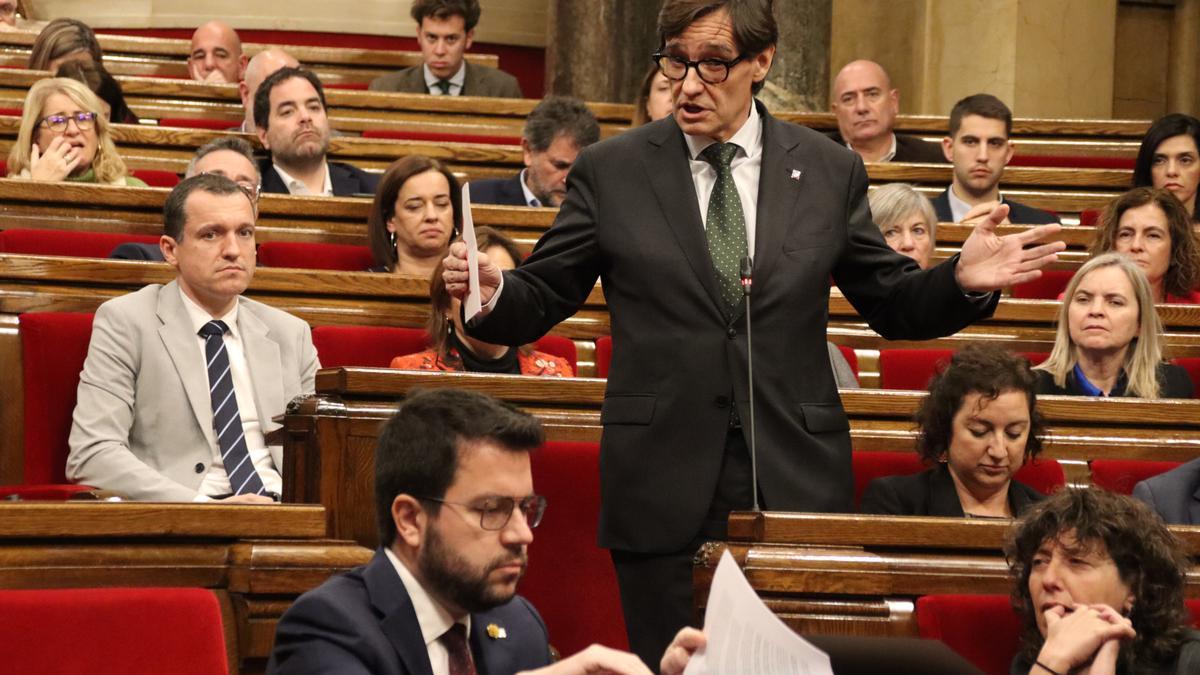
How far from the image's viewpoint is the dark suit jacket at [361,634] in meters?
1.35

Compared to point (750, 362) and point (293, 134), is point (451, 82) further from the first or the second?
point (750, 362)

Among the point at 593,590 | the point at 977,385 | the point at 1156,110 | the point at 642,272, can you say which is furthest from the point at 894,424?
the point at 1156,110

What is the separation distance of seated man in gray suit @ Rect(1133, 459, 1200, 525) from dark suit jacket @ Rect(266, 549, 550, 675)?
3.84ft

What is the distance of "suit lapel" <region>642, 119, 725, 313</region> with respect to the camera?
1900mm

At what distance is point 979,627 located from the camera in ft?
5.56

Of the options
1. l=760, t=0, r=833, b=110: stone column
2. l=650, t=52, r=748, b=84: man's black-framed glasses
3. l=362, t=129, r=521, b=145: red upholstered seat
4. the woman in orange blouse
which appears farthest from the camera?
l=760, t=0, r=833, b=110: stone column

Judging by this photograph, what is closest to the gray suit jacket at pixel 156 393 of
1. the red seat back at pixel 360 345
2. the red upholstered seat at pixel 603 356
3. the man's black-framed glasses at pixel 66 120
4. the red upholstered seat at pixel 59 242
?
the red seat back at pixel 360 345

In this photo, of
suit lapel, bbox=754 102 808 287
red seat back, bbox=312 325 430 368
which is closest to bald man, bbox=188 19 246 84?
red seat back, bbox=312 325 430 368

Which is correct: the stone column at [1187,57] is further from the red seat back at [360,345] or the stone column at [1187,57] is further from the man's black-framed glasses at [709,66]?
the man's black-framed glasses at [709,66]

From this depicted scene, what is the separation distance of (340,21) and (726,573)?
22.0 feet

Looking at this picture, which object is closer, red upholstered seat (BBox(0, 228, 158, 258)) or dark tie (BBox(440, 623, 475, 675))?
dark tie (BBox(440, 623, 475, 675))

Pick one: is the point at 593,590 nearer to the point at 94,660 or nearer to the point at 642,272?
the point at 642,272

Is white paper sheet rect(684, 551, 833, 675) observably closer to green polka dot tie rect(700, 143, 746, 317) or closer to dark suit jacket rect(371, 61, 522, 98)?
green polka dot tie rect(700, 143, 746, 317)

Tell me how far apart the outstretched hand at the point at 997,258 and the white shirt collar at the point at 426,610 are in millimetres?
745
